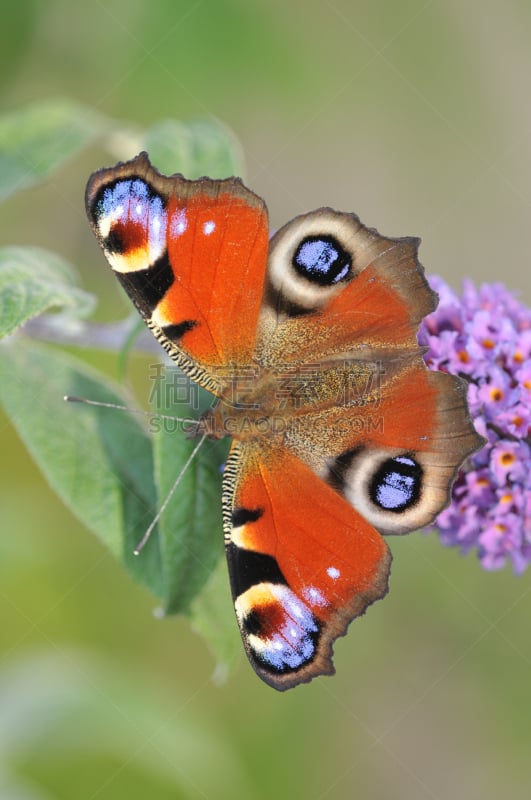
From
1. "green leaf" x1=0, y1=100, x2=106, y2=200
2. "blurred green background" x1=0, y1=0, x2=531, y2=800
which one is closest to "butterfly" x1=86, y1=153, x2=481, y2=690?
"blurred green background" x1=0, y1=0, x2=531, y2=800

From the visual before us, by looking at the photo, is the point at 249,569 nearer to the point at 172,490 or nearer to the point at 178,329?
the point at 172,490

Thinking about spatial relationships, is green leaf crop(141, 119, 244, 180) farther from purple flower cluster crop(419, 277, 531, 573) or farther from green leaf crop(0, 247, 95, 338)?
purple flower cluster crop(419, 277, 531, 573)

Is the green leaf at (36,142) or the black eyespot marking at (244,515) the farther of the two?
the green leaf at (36,142)

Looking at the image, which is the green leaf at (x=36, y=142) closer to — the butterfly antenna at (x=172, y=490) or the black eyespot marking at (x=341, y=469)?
the butterfly antenna at (x=172, y=490)

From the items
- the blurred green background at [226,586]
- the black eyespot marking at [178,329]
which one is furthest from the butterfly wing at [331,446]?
the blurred green background at [226,586]

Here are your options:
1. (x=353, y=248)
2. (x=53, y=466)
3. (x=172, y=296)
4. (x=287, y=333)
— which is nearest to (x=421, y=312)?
(x=353, y=248)

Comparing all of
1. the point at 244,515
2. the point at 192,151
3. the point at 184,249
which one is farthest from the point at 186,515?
the point at 192,151
